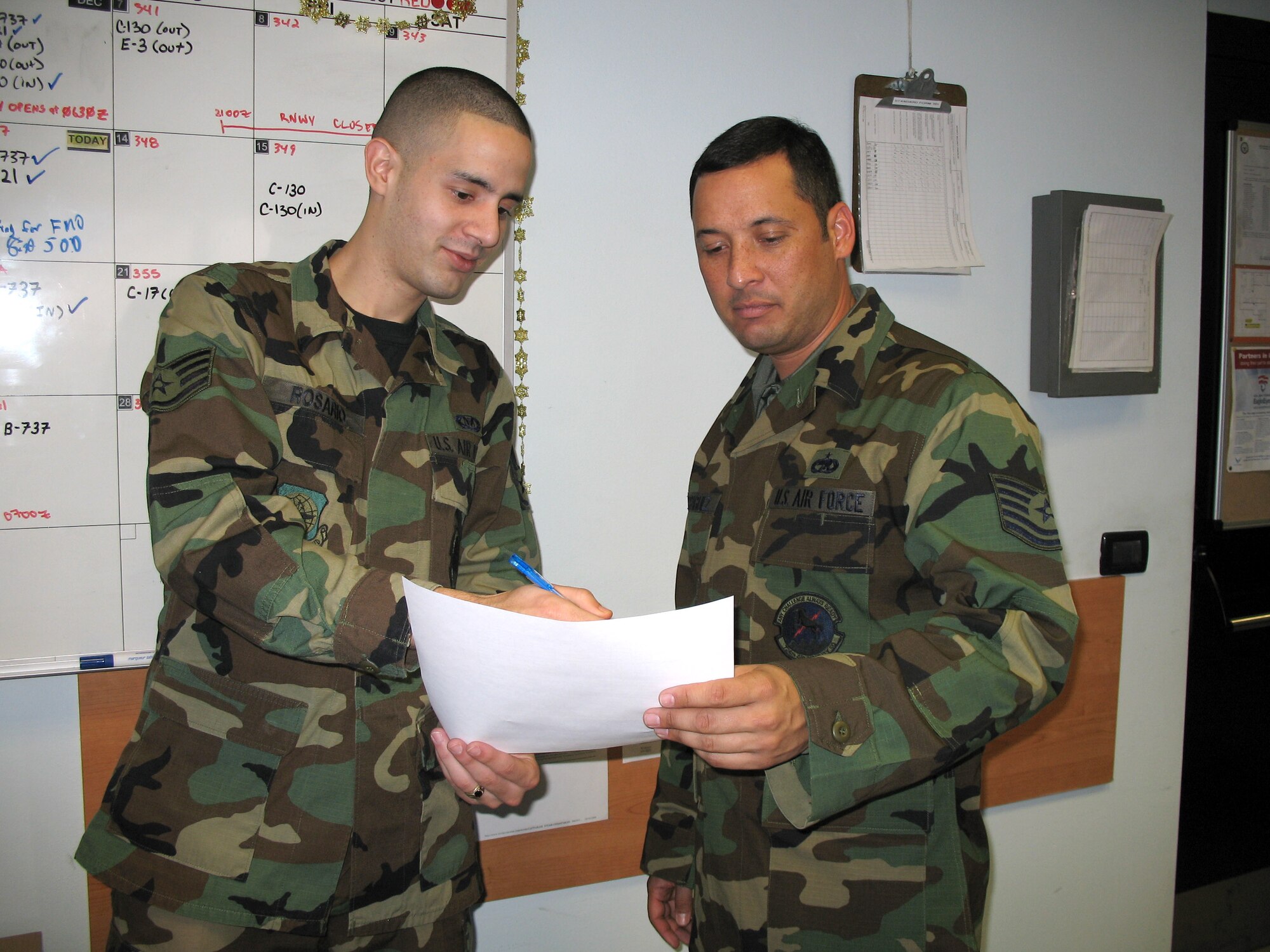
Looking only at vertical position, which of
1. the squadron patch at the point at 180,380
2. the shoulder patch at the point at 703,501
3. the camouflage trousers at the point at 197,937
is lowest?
the camouflage trousers at the point at 197,937

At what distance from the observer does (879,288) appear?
1949 mm

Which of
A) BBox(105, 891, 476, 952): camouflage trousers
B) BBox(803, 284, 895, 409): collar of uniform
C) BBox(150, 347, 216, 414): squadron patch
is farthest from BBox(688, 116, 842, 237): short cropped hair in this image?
BBox(105, 891, 476, 952): camouflage trousers

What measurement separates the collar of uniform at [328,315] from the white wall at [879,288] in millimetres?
356

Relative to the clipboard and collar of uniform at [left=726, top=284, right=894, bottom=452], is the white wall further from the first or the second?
collar of uniform at [left=726, top=284, right=894, bottom=452]

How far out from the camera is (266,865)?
1145mm

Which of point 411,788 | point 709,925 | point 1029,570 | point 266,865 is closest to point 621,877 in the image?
point 709,925

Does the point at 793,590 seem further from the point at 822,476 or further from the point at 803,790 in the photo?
the point at 803,790

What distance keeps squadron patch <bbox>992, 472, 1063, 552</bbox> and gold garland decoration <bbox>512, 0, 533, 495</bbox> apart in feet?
2.97

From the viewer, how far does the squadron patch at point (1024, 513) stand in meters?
1.02

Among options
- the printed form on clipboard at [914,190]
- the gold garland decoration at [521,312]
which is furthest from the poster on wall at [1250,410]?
the gold garland decoration at [521,312]

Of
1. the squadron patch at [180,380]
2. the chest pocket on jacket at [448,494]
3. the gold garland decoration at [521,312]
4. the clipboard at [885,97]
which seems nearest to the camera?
the squadron patch at [180,380]

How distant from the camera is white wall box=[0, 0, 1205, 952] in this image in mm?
1673

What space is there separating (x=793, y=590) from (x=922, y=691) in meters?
0.27

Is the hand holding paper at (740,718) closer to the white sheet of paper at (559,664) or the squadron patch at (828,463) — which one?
the white sheet of paper at (559,664)
